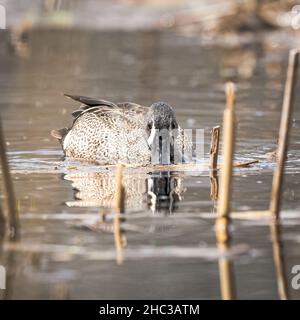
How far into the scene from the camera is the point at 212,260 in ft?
21.4

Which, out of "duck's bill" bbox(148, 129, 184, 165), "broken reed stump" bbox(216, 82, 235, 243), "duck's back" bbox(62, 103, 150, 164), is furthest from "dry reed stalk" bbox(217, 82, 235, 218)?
"duck's back" bbox(62, 103, 150, 164)

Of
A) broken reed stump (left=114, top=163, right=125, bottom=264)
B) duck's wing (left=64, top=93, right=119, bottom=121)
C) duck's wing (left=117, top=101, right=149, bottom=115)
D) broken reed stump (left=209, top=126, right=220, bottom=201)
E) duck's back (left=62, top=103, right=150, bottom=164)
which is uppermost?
duck's wing (left=64, top=93, right=119, bottom=121)

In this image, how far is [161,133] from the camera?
995 cm

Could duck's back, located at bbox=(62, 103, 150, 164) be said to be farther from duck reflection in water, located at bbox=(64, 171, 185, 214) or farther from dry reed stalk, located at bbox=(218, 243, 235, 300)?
dry reed stalk, located at bbox=(218, 243, 235, 300)

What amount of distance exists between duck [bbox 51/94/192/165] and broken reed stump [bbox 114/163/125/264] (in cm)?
239

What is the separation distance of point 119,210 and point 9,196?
3.73 feet

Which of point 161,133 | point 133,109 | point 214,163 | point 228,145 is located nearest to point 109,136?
point 133,109

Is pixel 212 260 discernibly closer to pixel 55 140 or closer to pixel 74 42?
pixel 55 140

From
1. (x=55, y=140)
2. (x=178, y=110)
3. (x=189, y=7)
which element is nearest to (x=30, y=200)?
(x=55, y=140)

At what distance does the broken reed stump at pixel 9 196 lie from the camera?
6.37 meters

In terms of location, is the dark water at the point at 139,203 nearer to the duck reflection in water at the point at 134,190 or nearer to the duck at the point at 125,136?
the duck reflection in water at the point at 134,190

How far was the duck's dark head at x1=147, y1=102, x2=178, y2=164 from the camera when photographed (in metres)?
9.76

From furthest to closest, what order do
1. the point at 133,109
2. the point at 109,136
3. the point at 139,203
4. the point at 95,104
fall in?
the point at 95,104 < the point at 133,109 < the point at 109,136 < the point at 139,203

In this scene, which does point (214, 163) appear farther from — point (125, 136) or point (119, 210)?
point (119, 210)
